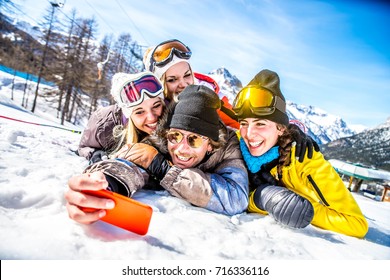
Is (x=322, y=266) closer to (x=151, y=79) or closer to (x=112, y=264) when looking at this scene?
(x=112, y=264)

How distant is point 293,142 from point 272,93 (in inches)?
17.3

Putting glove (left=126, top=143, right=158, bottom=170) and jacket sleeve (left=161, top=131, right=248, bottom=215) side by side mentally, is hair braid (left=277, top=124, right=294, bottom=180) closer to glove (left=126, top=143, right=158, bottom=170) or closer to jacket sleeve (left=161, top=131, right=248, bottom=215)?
jacket sleeve (left=161, top=131, right=248, bottom=215)

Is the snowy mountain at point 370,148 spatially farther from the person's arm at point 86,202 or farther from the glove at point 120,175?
the person's arm at point 86,202

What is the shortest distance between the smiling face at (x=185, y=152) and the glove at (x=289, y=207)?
0.51 meters

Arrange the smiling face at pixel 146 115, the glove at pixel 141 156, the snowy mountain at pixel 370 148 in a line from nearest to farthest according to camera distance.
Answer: the glove at pixel 141 156, the smiling face at pixel 146 115, the snowy mountain at pixel 370 148

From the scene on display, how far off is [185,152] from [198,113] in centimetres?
28

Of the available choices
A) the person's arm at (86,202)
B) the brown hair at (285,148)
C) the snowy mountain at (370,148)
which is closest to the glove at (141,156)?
the person's arm at (86,202)

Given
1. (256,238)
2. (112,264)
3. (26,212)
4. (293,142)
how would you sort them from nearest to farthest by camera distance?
(112,264), (26,212), (256,238), (293,142)

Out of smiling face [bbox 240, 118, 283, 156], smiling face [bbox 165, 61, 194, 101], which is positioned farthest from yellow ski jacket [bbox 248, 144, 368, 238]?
smiling face [bbox 165, 61, 194, 101]

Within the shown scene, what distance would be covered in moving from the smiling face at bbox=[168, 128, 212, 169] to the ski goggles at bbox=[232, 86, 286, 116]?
46 centimetres

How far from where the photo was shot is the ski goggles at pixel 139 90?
2.27 meters

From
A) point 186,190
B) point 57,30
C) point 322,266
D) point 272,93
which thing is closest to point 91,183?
point 186,190

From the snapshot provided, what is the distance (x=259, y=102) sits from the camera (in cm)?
188

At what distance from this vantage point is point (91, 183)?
88 centimetres
